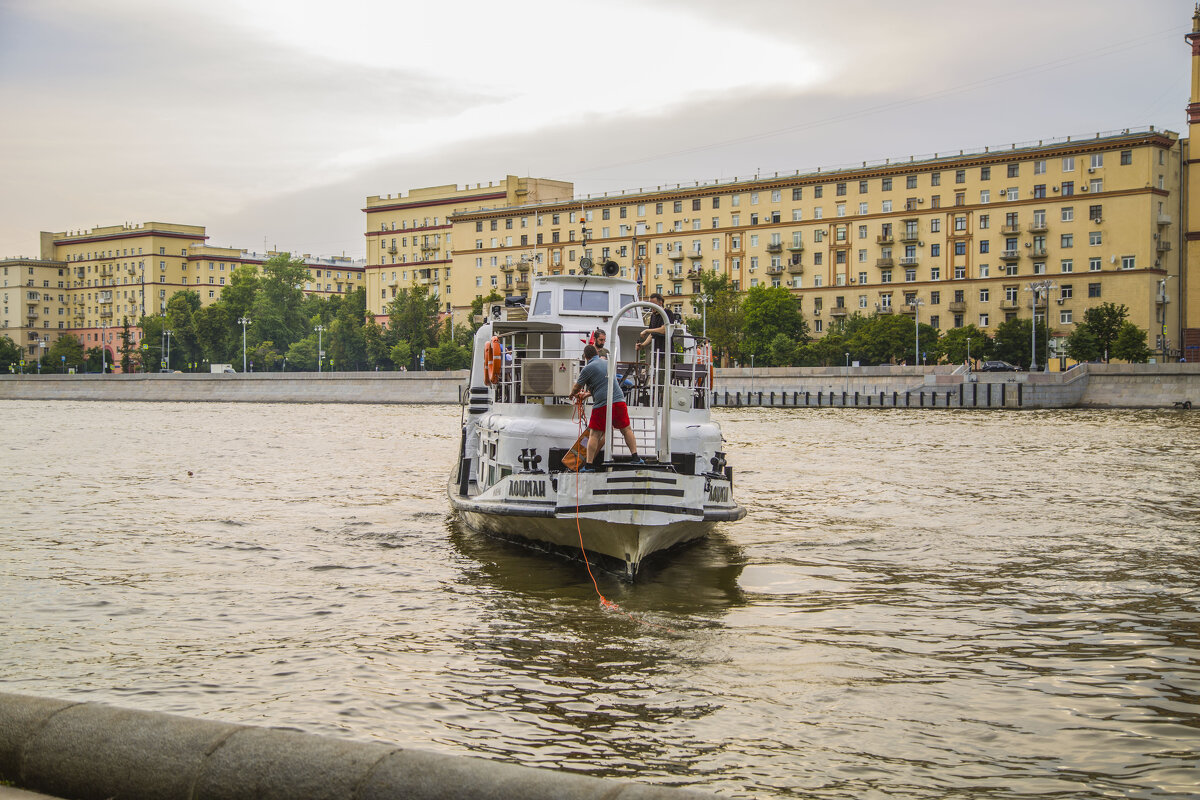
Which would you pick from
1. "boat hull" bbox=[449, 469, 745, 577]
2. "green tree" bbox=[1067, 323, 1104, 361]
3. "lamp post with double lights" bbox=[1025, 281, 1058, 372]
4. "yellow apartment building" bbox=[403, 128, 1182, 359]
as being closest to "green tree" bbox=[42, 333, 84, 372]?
"yellow apartment building" bbox=[403, 128, 1182, 359]

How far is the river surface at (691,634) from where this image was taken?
28.5 ft

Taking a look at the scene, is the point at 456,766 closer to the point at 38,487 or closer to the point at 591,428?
the point at 591,428

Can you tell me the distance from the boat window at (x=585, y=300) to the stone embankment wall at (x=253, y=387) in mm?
85136

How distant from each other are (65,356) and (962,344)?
471 feet

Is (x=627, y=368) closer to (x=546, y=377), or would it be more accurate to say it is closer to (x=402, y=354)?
(x=546, y=377)

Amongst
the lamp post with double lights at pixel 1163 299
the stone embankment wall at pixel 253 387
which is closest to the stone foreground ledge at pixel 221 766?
the stone embankment wall at pixel 253 387

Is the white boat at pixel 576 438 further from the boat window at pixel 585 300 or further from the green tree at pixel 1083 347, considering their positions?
the green tree at pixel 1083 347

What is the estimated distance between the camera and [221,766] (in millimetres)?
5008

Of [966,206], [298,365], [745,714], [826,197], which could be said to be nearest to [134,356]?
[298,365]

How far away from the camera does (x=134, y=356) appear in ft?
579

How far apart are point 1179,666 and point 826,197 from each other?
120053 mm

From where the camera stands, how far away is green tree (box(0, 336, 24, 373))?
185 metres

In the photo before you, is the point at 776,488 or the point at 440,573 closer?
the point at 440,573

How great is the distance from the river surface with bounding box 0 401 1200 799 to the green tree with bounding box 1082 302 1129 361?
3070 inches
